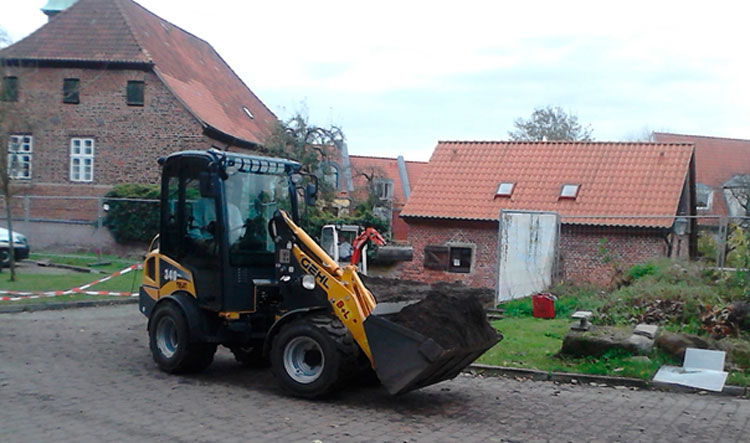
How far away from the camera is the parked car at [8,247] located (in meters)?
22.2

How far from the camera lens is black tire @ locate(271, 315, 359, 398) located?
8.52 m

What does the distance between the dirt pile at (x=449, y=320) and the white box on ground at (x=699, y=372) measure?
9.80 ft

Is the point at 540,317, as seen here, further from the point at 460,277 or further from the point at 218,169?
the point at 460,277

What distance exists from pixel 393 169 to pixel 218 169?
49.7 meters

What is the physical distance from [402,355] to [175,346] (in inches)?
139

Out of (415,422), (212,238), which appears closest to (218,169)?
(212,238)

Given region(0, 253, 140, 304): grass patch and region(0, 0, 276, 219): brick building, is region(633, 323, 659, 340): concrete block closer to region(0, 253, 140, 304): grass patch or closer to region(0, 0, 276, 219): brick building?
region(0, 253, 140, 304): grass patch

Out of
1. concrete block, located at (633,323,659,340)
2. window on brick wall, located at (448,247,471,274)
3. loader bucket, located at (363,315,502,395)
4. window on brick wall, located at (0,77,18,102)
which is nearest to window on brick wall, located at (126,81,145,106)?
window on brick wall, located at (0,77,18,102)

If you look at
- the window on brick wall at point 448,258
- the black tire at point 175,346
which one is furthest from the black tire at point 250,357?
the window on brick wall at point 448,258

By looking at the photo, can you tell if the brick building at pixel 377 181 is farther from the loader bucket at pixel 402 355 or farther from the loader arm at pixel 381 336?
the loader bucket at pixel 402 355

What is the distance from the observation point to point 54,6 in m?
39.4

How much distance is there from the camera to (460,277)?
2695 centimetres

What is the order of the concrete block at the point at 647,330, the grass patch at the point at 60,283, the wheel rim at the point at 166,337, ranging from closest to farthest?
the wheel rim at the point at 166,337 → the concrete block at the point at 647,330 → the grass patch at the point at 60,283

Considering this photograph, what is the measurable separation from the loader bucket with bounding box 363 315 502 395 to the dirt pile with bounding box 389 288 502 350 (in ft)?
0.46
